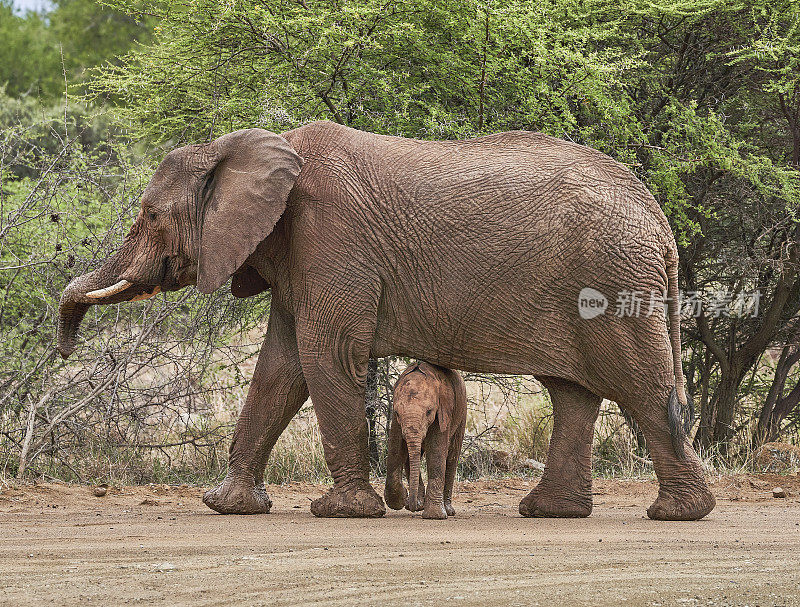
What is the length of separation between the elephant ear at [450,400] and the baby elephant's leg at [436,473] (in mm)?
85

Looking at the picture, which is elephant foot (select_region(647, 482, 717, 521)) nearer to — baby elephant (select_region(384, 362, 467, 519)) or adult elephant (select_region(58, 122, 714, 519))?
adult elephant (select_region(58, 122, 714, 519))

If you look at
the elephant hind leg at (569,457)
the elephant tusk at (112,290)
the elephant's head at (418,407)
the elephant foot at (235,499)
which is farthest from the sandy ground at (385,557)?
the elephant tusk at (112,290)

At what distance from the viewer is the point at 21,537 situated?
7.48 m

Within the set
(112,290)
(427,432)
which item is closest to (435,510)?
(427,432)

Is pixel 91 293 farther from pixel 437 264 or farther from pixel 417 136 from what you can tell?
pixel 417 136

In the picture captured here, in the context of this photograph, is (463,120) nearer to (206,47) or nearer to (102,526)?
(206,47)

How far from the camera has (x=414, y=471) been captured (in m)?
8.45

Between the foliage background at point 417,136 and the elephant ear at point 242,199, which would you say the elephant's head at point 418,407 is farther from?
the foliage background at point 417,136

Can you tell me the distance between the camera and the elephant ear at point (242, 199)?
28.1 feet

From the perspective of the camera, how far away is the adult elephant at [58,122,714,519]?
850cm

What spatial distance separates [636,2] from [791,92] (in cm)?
184

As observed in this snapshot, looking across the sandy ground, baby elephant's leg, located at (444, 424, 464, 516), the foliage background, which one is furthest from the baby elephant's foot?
the foliage background

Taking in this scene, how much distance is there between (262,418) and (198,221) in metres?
1.60

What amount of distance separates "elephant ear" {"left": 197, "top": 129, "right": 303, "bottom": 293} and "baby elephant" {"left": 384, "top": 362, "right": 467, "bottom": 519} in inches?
59.8
